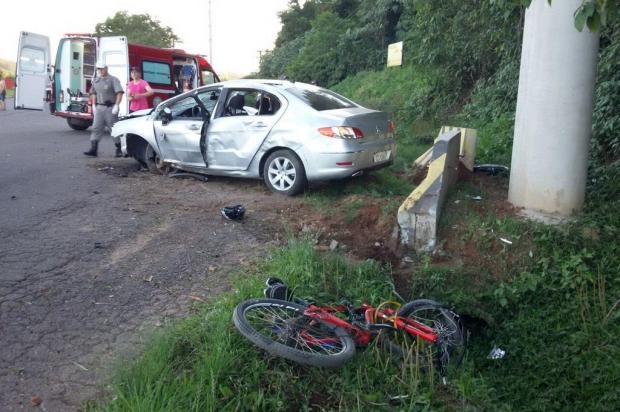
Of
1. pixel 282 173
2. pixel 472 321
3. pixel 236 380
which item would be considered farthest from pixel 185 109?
pixel 236 380

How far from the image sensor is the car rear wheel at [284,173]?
7.51 metres

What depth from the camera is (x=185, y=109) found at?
884 centimetres

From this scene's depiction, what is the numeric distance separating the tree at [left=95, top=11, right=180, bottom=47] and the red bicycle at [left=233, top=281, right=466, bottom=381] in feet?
148

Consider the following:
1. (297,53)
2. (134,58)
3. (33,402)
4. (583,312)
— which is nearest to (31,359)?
(33,402)

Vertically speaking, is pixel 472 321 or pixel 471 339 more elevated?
pixel 472 321

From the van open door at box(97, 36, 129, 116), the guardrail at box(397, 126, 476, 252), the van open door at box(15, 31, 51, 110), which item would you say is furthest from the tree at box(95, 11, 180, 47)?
the guardrail at box(397, 126, 476, 252)

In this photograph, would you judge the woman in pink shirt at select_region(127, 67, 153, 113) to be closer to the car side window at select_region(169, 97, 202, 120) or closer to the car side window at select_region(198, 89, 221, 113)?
the car side window at select_region(169, 97, 202, 120)

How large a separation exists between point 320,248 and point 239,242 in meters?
0.84

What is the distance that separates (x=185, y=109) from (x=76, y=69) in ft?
25.1

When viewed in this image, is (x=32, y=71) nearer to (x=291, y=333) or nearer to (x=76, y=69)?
(x=76, y=69)

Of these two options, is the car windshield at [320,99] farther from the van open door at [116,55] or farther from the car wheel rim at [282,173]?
the van open door at [116,55]

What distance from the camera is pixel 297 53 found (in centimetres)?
3269

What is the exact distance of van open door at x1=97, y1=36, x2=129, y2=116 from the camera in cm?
1396

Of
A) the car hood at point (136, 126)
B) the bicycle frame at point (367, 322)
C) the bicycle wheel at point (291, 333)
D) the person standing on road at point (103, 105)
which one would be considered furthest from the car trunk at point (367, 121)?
the person standing on road at point (103, 105)
